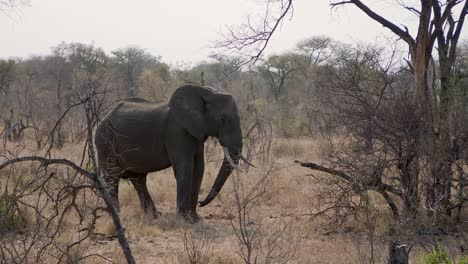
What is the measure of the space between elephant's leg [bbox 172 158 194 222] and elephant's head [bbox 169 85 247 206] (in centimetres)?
35

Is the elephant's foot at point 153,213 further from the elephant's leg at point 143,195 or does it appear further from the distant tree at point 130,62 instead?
the distant tree at point 130,62

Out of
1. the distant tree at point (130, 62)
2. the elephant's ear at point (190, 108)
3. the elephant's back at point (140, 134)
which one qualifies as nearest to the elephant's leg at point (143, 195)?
the elephant's back at point (140, 134)

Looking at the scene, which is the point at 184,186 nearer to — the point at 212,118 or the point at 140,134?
the point at 212,118

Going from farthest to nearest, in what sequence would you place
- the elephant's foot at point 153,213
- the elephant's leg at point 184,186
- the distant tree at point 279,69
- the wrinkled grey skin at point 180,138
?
the distant tree at point 279,69
the elephant's foot at point 153,213
the elephant's leg at point 184,186
the wrinkled grey skin at point 180,138


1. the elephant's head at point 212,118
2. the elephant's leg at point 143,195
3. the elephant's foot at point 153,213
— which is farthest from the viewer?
the elephant's leg at point 143,195

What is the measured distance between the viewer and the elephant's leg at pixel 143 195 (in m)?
8.89

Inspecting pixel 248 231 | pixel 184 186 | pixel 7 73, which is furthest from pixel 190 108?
pixel 7 73

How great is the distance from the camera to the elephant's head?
27.0 feet

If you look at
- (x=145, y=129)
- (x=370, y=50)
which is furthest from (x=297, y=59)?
(x=145, y=129)

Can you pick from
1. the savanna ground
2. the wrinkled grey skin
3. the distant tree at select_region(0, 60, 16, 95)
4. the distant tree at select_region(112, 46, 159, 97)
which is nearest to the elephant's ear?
the wrinkled grey skin

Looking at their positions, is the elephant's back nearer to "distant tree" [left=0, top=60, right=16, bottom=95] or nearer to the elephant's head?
the elephant's head

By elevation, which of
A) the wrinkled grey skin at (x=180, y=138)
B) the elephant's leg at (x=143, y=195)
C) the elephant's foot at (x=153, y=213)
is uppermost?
the wrinkled grey skin at (x=180, y=138)

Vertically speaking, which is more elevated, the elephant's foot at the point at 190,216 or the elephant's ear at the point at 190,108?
the elephant's ear at the point at 190,108

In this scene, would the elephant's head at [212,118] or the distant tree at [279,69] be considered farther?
the distant tree at [279,69]
